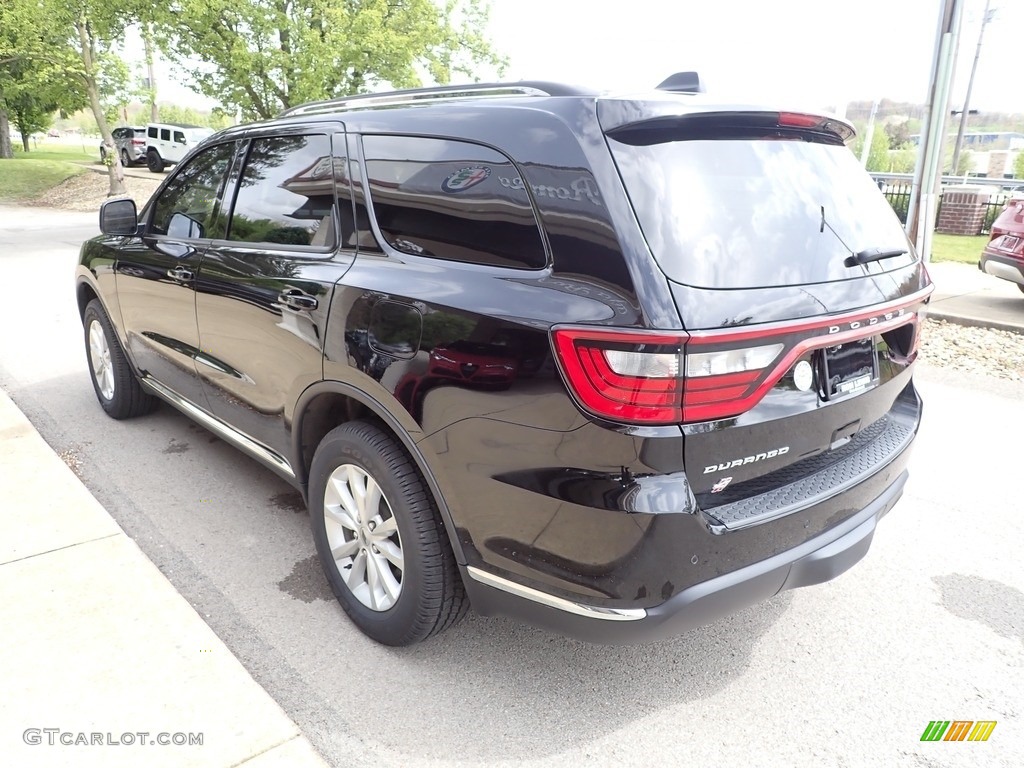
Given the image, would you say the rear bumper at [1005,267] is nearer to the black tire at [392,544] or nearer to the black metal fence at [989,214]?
the black tire at [392,544]

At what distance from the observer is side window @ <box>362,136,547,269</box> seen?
2215 mm

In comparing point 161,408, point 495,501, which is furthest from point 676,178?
point 161,408

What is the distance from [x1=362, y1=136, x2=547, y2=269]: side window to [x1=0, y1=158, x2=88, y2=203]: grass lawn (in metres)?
26.0

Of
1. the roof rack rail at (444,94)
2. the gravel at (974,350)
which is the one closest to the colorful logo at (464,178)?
the roof rack rail at (444,94)

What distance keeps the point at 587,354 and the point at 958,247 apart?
1609cm

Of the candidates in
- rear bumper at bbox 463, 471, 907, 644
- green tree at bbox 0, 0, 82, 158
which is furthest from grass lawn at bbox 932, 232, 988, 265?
green tree at bbox 0, 0, 82, 158

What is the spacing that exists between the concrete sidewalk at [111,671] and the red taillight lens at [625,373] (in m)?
1.33

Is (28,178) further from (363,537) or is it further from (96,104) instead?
(363,537)

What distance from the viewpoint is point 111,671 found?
8.24 ft

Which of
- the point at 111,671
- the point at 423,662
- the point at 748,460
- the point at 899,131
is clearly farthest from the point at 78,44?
the point at 899,131

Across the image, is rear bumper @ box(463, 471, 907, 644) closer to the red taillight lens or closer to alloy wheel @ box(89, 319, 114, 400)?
the red taillight lens

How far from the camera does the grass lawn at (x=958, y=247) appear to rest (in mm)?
13461

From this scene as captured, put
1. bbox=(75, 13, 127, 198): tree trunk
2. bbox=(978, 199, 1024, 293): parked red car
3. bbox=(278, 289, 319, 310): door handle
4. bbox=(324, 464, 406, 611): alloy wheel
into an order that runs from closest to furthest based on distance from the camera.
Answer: bbox=(324, 464, 406, 611): alloy wheel
bbox=(278, 289, 319, 310): door handle
bbox=(978, 199, 1024, 293): parked red car
bbox=(75, 13, 127, 198): tree trunk

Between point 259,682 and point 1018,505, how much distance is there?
12.4 feet
